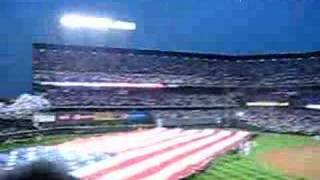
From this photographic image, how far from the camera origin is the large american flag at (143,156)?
1171 centimetres

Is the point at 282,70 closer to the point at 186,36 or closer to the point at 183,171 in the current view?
the point at 186,36

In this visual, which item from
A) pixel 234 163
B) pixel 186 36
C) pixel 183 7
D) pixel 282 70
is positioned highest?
pixel 183 7

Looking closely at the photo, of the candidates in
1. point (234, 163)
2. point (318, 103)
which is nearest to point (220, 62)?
point (318, 103)

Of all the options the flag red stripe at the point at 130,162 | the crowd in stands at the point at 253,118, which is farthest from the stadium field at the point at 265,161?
the crowd in stands at the point at 253,118

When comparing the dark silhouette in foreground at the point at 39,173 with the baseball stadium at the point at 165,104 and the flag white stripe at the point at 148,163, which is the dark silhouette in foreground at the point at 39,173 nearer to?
the flag white stripe at the point at 148,163

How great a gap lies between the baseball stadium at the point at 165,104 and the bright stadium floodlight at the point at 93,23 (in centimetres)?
6

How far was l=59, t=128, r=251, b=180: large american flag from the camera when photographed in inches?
457

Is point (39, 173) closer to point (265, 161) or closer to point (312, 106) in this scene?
point (265, 161)

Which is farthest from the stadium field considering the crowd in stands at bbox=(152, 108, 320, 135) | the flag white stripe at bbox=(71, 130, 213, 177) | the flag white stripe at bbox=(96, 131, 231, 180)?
the crowd in stands at bbox=(152, 108, 320, 135)

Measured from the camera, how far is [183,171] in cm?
1235

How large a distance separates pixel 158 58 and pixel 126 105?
16.1 ft

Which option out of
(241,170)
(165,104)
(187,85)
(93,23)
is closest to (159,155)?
(241,170)

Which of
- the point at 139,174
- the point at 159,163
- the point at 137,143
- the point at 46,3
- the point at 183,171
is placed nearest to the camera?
the point at 139,174

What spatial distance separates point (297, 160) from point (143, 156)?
5.87 metres
